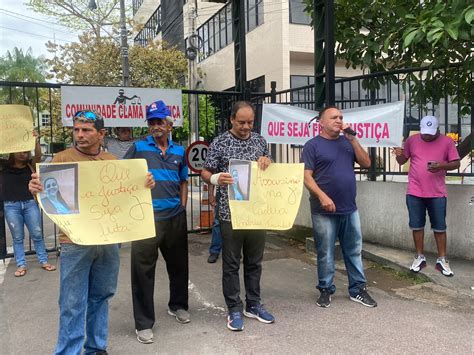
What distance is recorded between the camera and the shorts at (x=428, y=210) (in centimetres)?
526

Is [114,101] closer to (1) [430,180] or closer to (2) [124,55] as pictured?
(1) [430,180]

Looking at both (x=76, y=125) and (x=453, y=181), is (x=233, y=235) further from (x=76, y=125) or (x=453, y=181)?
(x=453, y=181)

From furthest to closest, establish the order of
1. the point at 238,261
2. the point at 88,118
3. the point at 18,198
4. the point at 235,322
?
the point at 18,198, the point at 238,261, the point at 235,322, the point at 88,118

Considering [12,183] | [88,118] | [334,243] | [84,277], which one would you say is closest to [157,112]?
[88,118]

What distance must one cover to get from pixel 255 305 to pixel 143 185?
1.57 metres

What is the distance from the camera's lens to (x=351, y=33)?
20.2 ft

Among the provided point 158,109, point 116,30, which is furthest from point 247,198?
point 116,30

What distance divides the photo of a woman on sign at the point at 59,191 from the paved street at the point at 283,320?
4.13 ft

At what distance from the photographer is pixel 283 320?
4.13 metres

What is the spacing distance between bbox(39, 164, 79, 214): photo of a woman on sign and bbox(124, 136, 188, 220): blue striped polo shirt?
74 cm

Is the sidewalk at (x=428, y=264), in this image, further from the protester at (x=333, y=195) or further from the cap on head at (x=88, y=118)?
the cap on head at (x=88, y=118)

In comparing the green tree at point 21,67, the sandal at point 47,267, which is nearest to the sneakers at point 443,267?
the sandal at point 47,267

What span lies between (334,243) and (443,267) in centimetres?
166

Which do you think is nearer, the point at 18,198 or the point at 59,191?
the point at 59,191
